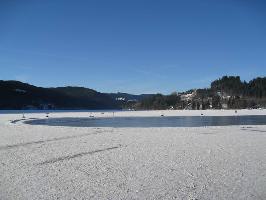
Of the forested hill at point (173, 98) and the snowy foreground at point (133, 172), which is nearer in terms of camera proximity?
the snowy foreground at point (133, 172)

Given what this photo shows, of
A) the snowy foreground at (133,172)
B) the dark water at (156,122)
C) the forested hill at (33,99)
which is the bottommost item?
the snowy foreground at (133,172)

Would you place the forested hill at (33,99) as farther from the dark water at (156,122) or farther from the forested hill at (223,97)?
the dark water at (156,122)

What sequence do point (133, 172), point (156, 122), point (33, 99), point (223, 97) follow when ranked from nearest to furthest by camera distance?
1. point (133, 172)
2. point (156, 122)
3. point (33, 99)
4. point (223, 97)

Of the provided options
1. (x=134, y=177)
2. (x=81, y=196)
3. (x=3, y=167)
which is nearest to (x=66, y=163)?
(x=3, y=167)

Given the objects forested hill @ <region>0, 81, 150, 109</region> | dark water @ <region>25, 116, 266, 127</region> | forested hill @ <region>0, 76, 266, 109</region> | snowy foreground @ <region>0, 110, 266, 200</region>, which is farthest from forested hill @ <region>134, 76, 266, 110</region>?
snowy foreground @ <region>0, 110, 266, 200</region>

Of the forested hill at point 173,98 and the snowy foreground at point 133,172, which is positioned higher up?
the forested hill at point 173,98

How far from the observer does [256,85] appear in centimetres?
14362

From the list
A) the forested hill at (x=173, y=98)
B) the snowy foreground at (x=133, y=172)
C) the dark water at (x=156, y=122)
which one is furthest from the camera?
the forested hill at (x=173, y=98)

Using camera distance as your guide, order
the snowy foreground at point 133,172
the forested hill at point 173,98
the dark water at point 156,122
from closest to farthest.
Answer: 1. the snowy foreground at point 133,172
2. the dark water at point 156,122
3. the forested hill at point 173,98

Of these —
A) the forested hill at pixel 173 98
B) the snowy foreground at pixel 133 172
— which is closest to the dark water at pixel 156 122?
the snowy foreground at pixel 133 172

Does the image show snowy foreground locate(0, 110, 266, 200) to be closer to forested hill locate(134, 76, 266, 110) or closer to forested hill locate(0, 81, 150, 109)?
forested hill locate(134, 76, 266, 110)

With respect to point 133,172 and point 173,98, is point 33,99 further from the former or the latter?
point 133,172

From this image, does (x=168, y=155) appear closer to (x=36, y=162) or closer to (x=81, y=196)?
(x=36, y=162)

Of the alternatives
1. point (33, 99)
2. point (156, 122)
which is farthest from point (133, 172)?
point (33, 99)
